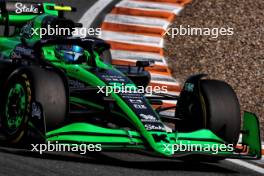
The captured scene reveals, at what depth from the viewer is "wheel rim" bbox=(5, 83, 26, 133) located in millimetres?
10180

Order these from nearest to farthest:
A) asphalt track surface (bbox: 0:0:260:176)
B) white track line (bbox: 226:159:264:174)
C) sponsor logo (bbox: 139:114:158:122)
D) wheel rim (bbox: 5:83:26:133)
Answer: asphalt track surface (bbox: 0:0:260:176) < sponsor logo (bbox: 139:114:158:122) < wheel rim (bbox: 5:83:26:133) < white track line (bbox: 226:159:264:174)

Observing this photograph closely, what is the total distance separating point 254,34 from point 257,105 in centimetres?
253

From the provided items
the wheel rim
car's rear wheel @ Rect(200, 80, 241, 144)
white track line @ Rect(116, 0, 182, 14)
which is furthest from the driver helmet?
white track line @ Rect(116, 0, 182, 14)

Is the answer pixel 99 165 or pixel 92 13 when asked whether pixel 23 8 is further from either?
pixel 92 13

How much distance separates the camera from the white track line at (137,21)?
681 inches

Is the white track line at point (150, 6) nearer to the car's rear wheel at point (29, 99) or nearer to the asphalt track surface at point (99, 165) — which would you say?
the asphalt track surface at point (99, 165)

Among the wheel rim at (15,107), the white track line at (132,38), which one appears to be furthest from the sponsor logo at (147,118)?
the white track line at (132,38)

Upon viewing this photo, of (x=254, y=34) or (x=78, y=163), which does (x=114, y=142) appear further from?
(x=254, y=34)

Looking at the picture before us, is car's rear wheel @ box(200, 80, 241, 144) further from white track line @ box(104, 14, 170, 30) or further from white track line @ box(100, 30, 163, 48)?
white track line @ box(104, 14, 170, 30)

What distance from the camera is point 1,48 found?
12.4 m

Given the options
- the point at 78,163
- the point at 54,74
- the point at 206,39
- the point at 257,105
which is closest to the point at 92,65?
the point at 54,74

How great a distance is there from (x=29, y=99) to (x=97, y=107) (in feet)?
3.37

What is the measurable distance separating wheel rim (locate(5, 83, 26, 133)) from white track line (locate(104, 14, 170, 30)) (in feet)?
23.2

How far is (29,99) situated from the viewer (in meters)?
9.95
